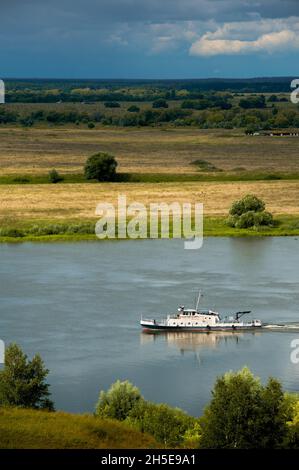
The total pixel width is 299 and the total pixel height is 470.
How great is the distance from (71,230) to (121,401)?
69.3 ft

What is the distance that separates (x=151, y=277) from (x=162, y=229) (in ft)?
28.0

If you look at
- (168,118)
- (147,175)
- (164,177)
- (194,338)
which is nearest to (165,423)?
(194,338)

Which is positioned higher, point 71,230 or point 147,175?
point 147,175

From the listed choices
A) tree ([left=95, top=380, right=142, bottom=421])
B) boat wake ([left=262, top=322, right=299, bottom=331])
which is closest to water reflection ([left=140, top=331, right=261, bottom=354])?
boat wake ([left=262, top=322, right=299, bottom=331])

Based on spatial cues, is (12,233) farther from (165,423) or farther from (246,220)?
(165,423)

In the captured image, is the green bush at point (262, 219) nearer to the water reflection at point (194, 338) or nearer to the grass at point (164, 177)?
the grass at point (164, 177)

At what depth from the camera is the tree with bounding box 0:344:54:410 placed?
22.3m

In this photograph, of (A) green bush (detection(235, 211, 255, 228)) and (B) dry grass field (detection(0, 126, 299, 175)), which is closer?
(A) green bush (detection(235, 211, 255, 228))

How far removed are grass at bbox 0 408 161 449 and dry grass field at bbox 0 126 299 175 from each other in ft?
130

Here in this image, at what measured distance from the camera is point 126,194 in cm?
5231

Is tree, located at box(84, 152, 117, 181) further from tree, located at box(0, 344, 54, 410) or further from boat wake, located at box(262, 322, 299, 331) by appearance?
tree, located at box(0, 344, 54, 410)

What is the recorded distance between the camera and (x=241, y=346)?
28.5m

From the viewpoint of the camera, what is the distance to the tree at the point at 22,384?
73.2 feet
